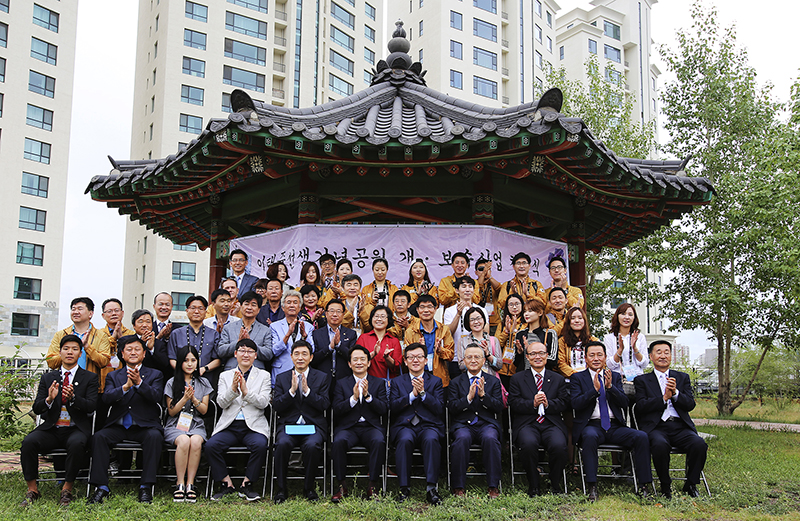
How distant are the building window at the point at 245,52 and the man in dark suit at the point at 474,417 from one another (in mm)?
34013

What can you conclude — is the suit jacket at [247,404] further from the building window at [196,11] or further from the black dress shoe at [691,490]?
the building window at [196,11]

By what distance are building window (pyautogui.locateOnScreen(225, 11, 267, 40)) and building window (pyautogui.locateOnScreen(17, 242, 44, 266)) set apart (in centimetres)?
1589

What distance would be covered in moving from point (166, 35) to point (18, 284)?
15.1 m

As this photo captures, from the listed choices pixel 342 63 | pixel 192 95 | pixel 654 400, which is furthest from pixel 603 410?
pixel 342 63

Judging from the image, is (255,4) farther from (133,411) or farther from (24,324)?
(133,411)

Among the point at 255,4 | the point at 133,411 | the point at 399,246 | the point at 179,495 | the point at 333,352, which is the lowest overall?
the point at 179,495

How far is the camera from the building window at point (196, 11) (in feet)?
115

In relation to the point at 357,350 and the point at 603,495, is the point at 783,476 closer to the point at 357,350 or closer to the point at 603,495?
the point at 603,495

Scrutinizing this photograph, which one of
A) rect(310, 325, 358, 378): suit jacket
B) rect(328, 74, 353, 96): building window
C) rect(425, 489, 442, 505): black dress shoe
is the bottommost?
rect(425, 489, 442, 505): black dress shoe

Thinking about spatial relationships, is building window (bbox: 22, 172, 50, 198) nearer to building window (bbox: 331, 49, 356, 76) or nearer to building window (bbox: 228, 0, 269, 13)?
building window (bbox: 228, 0, 269, 13)

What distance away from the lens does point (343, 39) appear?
40.9 m

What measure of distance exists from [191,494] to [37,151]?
104 ft

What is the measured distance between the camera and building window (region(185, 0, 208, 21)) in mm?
35094

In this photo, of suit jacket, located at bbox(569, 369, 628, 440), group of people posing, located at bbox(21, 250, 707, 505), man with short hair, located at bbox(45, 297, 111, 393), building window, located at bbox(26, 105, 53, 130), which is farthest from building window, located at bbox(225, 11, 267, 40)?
suit jacket, located at bbox(569, 369, 628, 440)
